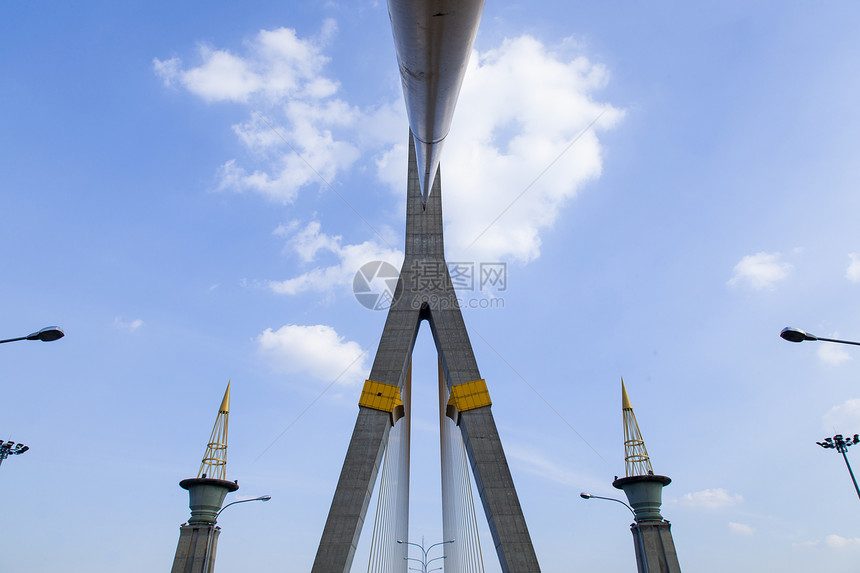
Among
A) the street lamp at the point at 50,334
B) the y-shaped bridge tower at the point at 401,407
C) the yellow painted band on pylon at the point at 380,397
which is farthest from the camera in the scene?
the yellow painted band on pylon at the point at 380,397

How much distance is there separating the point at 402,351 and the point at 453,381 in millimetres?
2282

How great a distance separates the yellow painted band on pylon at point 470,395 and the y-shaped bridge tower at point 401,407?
0.04 meters

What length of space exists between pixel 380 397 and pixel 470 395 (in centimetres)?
338

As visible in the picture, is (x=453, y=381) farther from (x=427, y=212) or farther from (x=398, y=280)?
(x=427, y=212)

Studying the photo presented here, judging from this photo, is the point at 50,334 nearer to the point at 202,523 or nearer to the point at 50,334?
the point at 50,334

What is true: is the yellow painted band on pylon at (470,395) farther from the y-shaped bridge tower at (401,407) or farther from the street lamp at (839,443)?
Answer: the street lamp at (839,443)

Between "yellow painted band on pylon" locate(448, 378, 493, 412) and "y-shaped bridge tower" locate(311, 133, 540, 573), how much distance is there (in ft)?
0.12

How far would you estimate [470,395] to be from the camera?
66.2ft

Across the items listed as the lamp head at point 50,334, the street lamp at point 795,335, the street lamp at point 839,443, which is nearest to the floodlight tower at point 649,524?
the street lamp at point 839,443

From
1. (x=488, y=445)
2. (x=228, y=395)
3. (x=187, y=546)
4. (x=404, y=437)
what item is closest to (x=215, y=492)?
(x=187, y=546)

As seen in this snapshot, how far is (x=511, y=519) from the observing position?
696 inches

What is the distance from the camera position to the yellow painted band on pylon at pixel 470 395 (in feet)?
65.7

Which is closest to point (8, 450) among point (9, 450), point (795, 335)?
point (9, 450)

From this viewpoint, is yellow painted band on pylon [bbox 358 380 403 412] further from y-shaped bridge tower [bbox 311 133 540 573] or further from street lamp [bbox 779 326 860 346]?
street lamp [bbox 779 326 860 346]
